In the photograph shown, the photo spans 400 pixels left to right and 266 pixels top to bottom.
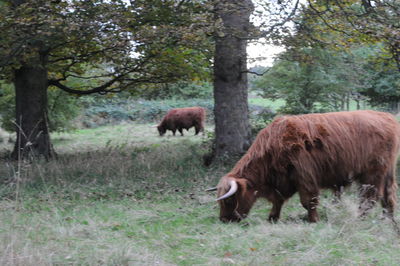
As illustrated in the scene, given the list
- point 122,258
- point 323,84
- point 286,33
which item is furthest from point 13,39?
point 323,84

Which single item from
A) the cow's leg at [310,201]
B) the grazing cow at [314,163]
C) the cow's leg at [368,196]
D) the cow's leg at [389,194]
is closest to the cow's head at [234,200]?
the grazing cow at [314,163]

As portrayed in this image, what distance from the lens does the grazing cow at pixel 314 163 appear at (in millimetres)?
6344

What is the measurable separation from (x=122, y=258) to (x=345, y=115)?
4.00m

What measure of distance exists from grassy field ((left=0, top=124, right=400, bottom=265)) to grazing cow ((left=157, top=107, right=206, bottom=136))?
15.0 metres

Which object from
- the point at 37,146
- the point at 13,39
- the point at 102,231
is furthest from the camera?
the point at 37,146

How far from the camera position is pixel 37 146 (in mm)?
12273

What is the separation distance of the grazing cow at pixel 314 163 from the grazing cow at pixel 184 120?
1801cm

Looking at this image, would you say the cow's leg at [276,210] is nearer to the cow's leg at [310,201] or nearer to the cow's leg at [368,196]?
the cow's leg at [310,201]

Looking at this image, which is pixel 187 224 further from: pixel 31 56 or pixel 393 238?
pixel 31 56

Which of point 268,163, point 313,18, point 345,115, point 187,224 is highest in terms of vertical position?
point 313,18

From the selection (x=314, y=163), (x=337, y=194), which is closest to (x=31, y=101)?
(x=314, y=163)

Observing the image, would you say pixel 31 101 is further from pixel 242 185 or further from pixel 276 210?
pixel 276 210

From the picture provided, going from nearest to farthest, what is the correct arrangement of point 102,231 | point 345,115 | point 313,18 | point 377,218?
1. point 102,231
2. point 377,218
3. point 345,115
4. point 313,18

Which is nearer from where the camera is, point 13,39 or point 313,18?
point 13,39
